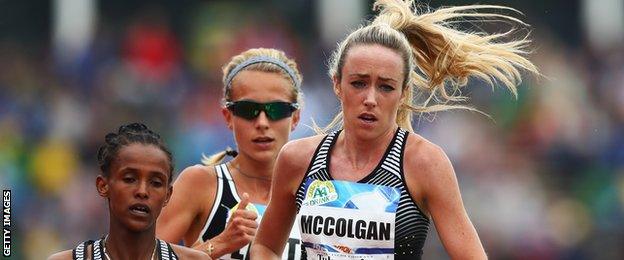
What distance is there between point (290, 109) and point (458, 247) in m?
1.63

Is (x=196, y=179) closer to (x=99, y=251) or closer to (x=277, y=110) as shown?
(x=277, y=110)

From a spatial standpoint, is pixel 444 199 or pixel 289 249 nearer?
pixel 444 199

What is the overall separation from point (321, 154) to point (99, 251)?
1.03m

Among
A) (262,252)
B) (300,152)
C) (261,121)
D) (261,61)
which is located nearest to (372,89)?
(300,152)

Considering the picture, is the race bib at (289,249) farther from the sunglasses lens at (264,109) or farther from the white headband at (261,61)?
the white headband at (261,61)

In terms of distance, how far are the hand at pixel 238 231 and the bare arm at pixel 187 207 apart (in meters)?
0.41

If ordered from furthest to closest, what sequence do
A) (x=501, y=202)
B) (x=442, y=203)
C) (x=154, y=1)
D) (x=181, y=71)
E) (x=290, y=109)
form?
(x=154, y=1)
(x=181, y=71)
(x=501, y=202)
(x=290, y=109)
(x=442, y=203)

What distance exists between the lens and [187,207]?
20.8 ft

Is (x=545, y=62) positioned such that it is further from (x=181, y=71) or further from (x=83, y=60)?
(x=83, y=60)

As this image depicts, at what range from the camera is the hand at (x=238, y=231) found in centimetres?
585

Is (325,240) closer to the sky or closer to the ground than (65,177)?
closer to the ground

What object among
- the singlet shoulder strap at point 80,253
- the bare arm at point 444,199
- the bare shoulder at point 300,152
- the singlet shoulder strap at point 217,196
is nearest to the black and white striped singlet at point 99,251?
the singlet shoulder strap at point 80,253

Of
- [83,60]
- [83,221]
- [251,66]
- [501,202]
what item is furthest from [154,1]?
[251,66]

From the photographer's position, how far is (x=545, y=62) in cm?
1454
